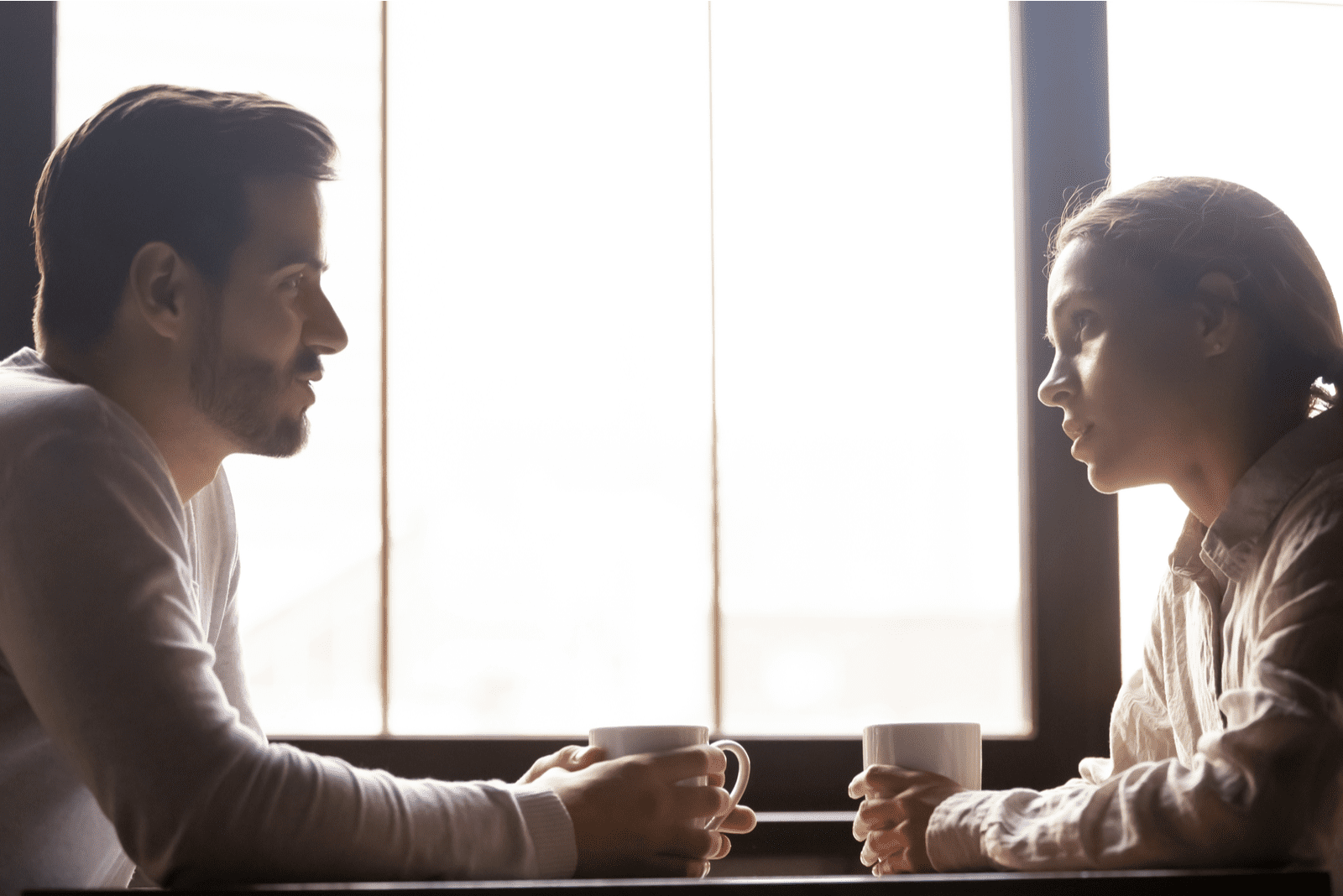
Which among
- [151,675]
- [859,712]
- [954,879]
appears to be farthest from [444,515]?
[954,879]

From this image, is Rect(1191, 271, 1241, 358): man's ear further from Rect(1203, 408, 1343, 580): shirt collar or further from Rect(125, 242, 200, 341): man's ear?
Rect(125, 242, 200, 341): man's ear

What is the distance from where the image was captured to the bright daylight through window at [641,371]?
4.71ft

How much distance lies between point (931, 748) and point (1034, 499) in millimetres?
600

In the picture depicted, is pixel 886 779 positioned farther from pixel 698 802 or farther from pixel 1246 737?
pixel 1246 737

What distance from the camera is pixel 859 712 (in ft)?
4.90

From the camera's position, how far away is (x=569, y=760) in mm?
1008

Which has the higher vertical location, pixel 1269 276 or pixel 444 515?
pixel 1269 276

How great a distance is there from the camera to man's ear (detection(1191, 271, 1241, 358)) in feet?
3.38

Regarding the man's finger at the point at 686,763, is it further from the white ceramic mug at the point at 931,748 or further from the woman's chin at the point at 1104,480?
the woman's chin at the point at 1104,480

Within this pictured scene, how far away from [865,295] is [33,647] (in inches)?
43.9

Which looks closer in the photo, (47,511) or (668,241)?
(47,511)

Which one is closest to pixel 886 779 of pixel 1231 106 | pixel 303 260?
pixel 303 260

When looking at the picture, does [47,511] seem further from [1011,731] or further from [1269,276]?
[1011,731]

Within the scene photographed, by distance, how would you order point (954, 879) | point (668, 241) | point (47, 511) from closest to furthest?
point (954, 879) → point (47, 511) → point (668, 241)
